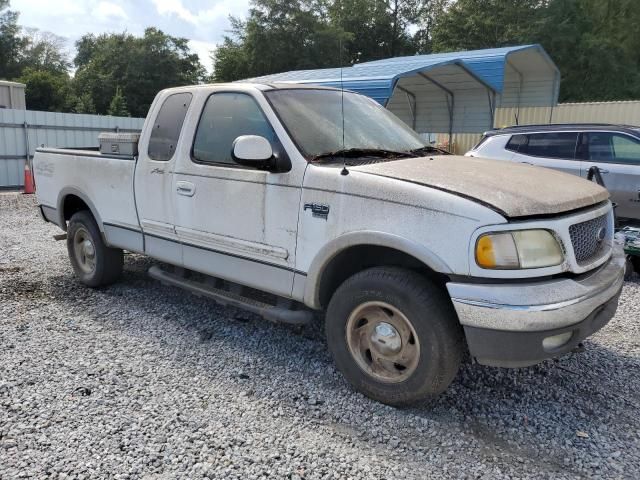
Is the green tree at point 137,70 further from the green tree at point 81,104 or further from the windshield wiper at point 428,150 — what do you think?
the windshield wiper at point 428,150

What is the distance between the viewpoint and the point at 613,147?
24.8 ft

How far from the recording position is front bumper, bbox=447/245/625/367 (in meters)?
2.77

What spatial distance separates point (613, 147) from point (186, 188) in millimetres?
6163

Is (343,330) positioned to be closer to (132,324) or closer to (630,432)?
(630,432)

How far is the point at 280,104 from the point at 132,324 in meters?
2.32

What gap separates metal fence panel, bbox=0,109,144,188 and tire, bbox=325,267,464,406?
13.4m

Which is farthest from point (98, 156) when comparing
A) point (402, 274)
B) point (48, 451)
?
point (402, 274)

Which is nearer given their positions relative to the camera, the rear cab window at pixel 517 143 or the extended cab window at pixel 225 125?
the extended cab window at pixel 225 125

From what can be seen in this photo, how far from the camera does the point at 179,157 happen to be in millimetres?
4387

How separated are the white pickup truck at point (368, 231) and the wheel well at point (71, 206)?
3.67 ft

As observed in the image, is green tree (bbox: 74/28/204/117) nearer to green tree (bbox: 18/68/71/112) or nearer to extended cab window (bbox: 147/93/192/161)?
green tree (bbox: 18/68/71/112)

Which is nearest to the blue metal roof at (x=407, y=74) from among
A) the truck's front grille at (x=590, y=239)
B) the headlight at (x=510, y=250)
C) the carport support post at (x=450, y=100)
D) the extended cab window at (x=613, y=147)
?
the carport support post at (x=450, y=100)

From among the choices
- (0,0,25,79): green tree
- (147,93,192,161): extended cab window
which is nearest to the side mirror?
(147,93,192,161): extended cab window

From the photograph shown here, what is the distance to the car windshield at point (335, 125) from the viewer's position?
12.4ft
